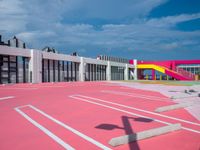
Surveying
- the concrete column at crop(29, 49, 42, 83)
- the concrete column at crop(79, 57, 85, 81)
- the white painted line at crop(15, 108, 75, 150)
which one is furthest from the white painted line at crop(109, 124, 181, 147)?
the concrete column at crop(79, 57, 85, 81)

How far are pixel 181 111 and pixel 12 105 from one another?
21.6ft

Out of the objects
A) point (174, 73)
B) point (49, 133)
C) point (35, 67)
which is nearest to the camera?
point (49, 133)

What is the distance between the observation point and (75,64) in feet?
95.5

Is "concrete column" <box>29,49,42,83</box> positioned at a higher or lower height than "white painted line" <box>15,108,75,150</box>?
higher

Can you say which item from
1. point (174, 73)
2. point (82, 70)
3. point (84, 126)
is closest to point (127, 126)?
point (84, 126)

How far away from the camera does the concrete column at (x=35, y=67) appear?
20.9 metres

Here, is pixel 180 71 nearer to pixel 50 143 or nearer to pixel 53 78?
pixel 53 78

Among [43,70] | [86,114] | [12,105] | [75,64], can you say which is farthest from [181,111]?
[75,64]

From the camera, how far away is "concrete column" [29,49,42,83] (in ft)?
68.5

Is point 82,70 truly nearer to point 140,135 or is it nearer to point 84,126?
point 84,126

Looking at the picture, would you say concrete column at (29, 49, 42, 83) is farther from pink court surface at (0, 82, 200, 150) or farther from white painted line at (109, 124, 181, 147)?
white painted line at (109, 124, 181, 147)

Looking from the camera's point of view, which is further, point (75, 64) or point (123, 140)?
point (75, 64)

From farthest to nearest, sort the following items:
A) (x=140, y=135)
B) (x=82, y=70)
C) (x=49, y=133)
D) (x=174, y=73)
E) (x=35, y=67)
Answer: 1. (x=174, y=73)
2. (x=82, y=70)
3. (x=35, y=67)
4. (x=49, y=133)
5. (x=140, y=135)

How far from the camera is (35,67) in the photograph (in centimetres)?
2117
